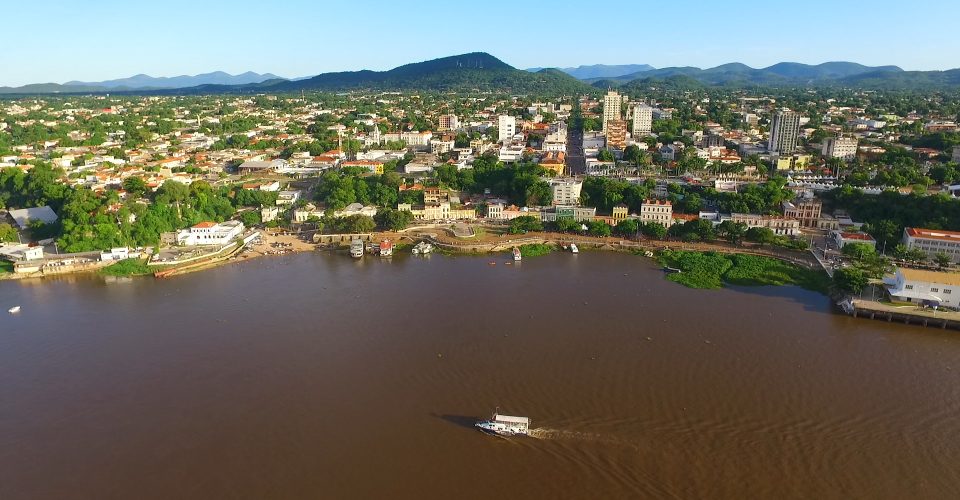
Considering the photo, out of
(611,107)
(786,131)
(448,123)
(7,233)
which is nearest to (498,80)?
(611,107)

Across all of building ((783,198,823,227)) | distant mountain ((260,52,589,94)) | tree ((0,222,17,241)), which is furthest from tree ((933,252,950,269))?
distant mountain ((260,52,589,94))

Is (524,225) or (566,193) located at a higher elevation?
(566,193)

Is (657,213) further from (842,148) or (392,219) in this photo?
(842,148)

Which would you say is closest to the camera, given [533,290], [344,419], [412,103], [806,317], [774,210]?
[344,419]

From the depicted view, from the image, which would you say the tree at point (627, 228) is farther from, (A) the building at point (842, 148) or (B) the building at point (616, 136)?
(A) the building at point (842, 148)

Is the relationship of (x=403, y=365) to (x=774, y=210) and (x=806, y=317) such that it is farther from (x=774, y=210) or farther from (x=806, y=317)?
(x=774, y=210)

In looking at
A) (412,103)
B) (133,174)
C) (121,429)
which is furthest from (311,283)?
(412,103)
